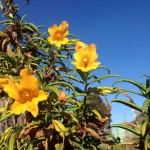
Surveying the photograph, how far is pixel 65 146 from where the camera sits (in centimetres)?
206

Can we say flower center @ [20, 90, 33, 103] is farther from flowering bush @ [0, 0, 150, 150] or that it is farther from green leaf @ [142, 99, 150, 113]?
green leaf @ [142, 99, 150, 113]

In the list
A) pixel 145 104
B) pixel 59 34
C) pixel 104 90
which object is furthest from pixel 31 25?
pixel 145 104

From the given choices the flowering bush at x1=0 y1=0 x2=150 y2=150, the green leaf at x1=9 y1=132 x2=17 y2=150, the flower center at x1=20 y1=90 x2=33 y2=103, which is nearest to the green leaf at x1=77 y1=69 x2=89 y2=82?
the flowering bush at x1=0 y1=0 x2=150 y2=150

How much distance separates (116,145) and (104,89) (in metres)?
0.39

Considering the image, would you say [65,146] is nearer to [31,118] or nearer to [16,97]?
[31,118]

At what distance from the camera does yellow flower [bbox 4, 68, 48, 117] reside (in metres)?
1.85

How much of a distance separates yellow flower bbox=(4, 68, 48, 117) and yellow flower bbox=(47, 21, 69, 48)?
79cm

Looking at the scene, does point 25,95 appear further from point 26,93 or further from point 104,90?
point 104,90

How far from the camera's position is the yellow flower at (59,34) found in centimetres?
262

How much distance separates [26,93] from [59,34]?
34.5 inches

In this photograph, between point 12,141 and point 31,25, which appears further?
point 31,25

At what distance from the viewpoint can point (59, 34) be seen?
262cm

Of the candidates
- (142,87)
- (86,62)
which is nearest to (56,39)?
(86,62)

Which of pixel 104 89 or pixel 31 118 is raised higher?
pixel 104 89
